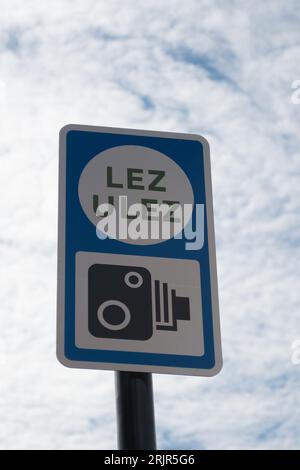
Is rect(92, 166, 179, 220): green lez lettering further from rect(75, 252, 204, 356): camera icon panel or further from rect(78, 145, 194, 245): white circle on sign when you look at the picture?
rect(75, 252, 204, 356): camera icon panel

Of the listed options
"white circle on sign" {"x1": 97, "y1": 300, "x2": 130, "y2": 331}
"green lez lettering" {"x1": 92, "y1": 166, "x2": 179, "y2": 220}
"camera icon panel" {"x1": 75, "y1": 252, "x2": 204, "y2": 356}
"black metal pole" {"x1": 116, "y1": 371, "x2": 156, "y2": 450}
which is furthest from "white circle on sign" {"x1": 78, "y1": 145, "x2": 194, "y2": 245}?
"black metal pole" {"x1": 116, "y1": 371, "x2": 156, "y2": 450}

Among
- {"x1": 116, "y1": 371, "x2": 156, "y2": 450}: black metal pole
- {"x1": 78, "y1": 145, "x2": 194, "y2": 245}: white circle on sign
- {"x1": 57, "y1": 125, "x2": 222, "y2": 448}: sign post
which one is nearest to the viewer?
{"x1": 116, "y1": 371, "x2": 156, "y2": 450}: black metal pole

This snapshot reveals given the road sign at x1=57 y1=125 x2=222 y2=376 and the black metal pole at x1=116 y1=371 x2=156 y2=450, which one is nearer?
the black metal pole at x1=116 y1=371 x2=156 y2=450

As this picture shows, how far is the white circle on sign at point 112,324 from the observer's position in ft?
8.34

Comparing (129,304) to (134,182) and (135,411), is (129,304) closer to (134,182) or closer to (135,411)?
(135,411)

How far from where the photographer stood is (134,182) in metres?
2.83

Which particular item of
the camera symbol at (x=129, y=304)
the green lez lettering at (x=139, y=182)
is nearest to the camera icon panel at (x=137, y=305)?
the camera symbol at (x=129, y=304)

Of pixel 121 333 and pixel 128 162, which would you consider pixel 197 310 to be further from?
pixel 128 162

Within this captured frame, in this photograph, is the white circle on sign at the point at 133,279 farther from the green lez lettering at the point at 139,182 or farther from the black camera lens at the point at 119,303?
the green lez lettering at the point at 139,182

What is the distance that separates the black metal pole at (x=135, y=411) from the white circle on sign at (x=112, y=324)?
0.13m

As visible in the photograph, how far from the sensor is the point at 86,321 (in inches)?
100

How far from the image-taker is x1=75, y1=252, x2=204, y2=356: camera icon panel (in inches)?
99.9

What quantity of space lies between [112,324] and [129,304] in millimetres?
81
